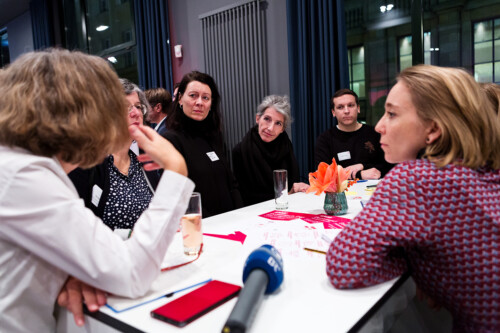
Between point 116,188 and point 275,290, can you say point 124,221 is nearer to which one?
point 116,188

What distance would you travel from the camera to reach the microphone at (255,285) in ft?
2.14

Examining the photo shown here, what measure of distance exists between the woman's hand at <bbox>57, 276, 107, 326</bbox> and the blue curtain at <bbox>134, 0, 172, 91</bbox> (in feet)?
14.3

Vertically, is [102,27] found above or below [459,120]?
above

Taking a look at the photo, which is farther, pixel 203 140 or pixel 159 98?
→ pixel 159 98

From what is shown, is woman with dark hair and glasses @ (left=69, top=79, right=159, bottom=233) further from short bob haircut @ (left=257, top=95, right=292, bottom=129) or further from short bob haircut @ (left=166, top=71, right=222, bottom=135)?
short bob haircut @ (left=257, top=95, right=292, bottom=129)

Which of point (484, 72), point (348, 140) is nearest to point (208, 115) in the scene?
point (348, 140)

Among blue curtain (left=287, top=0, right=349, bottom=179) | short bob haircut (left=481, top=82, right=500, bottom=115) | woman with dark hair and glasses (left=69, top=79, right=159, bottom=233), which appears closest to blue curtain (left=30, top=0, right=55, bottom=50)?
blue curtain (left=287, top=0, right=349, bottom=179)

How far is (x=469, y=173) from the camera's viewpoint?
0.90 m

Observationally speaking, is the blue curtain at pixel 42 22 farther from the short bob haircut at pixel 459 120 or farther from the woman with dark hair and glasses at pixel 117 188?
the short bob haircut at pixel 459 120

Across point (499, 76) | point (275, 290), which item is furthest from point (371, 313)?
point (499, 76)

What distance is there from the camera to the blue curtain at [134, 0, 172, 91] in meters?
4.91

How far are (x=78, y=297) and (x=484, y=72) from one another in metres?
3.73

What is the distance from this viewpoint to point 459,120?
969mm

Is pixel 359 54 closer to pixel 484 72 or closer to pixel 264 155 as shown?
pixel 484 72
